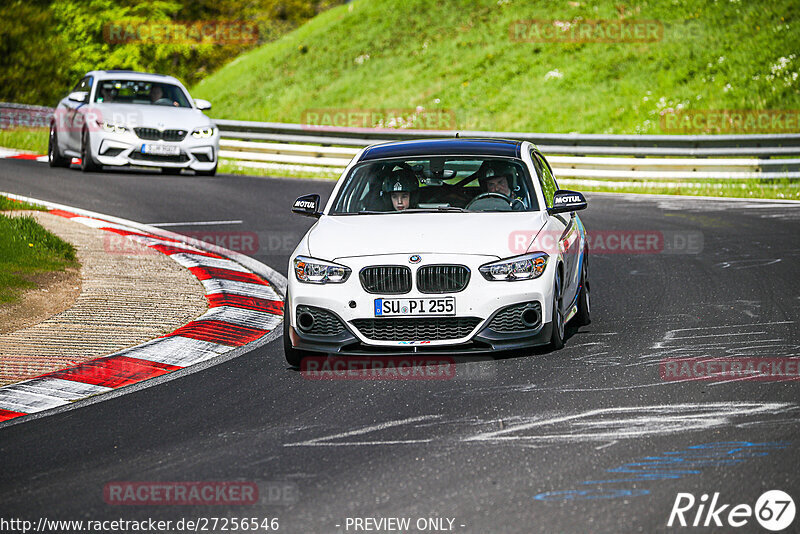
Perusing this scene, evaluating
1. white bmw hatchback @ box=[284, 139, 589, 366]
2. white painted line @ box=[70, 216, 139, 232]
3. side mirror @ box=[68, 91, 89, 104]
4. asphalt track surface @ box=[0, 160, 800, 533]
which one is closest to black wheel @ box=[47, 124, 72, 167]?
side mirror @ box=[68, 91, 89, 104]

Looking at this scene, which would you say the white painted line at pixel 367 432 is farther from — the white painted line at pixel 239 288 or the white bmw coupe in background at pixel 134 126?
the white bmw coupe in background at pixel 134 126

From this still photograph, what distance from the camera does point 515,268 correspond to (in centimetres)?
774

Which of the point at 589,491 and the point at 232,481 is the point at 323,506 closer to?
the point at 232,481

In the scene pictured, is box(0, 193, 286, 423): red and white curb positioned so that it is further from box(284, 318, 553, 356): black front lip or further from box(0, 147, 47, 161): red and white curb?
box(0, 147, 47, 161): red and white curb

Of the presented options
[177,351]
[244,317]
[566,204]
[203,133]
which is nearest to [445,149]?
[566,204]

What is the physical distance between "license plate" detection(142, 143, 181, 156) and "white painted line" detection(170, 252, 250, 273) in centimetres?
708

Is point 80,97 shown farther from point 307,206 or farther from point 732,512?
point 732,512

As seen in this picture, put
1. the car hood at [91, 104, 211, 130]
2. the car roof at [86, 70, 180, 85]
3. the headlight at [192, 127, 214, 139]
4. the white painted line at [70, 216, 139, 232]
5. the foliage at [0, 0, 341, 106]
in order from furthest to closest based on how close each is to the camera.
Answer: the foliage at [0, 0, 341, 106] < the car roof at [86, 70, 180, 85] < the headlight at [192, 127, 214, 139] < the car hood at [91, 104, 211, 130] < the white painted line at [70, 216, 139, 232]

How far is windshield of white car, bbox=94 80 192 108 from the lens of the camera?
67.2 ft

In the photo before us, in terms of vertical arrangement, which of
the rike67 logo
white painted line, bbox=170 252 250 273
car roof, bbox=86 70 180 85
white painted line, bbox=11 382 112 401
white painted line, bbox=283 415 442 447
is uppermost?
car roof, bbox=86 70 180 85

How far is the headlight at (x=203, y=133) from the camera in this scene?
19969 millimetres

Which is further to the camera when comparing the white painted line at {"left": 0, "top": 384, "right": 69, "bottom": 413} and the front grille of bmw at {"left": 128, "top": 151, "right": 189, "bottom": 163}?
the front grille of bmw at {"left": 128, "top": 151, "right": 189, "bottom": 163}

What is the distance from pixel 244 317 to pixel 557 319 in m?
3.03

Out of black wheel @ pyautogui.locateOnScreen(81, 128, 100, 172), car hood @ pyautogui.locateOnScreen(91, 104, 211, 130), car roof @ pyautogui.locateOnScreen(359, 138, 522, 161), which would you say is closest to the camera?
car roof @ pyautogui.locateOnScreen(359, 138, 522, 161)
